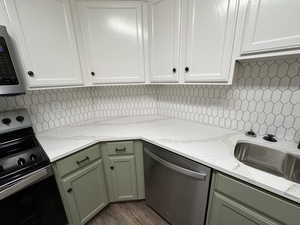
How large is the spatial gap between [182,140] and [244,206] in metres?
0.55

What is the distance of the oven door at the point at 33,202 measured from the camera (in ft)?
2.70

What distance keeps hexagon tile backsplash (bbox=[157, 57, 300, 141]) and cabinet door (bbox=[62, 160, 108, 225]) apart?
1222 millimetres

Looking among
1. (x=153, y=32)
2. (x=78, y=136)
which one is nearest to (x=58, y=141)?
(x=78, y=136)

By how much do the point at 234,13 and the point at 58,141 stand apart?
166 centimetres

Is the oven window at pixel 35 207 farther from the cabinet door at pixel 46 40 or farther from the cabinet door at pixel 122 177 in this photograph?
the cabinet door at pixel 46 40

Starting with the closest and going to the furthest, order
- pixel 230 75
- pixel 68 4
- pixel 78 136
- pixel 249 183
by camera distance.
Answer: pixel 249 183
pixel 230 75
pixel 68 4
pixel 78 136

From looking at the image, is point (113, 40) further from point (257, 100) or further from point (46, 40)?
point (257, 100)

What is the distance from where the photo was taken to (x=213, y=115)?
1435mm

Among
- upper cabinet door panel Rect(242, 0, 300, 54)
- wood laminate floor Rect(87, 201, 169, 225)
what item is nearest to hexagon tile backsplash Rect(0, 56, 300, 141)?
upper cabinet door panel Rect(242, 0, 300, 54)

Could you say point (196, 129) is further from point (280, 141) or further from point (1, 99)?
point (1, 99)

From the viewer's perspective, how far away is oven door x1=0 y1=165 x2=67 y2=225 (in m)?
0.82

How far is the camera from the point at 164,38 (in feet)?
4.15

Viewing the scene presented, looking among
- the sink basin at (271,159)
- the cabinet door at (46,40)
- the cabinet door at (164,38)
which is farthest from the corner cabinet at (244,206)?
the cabinet door at (46,40)

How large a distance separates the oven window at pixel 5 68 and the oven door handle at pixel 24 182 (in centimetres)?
65
